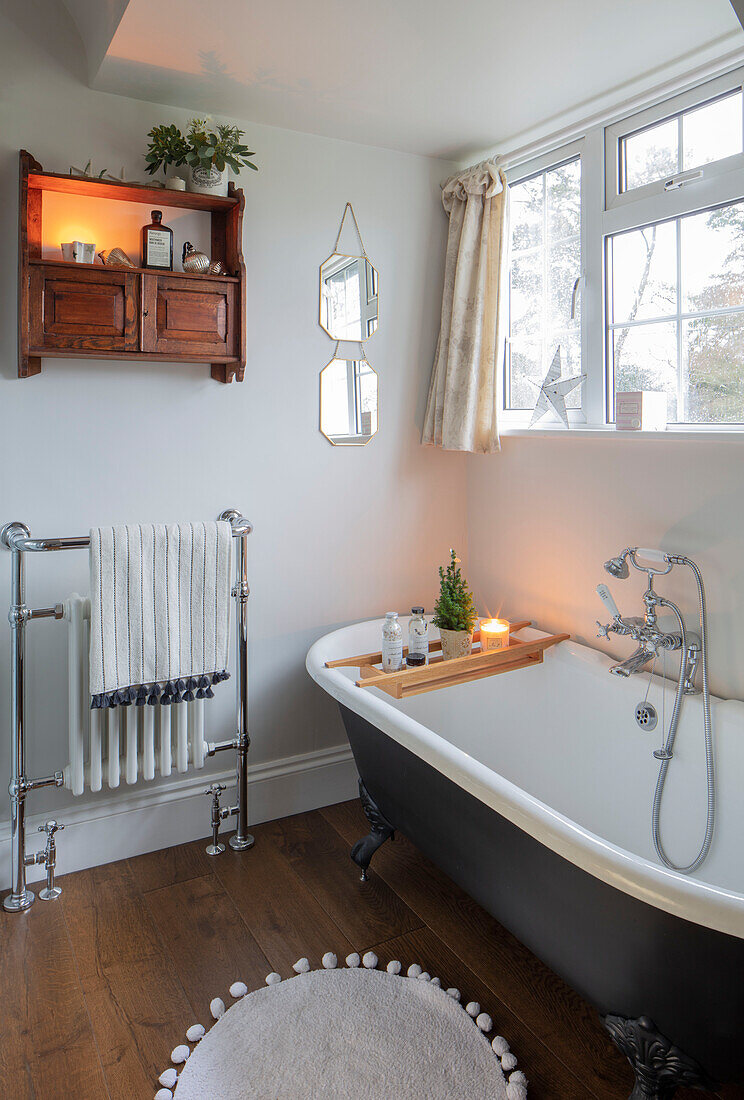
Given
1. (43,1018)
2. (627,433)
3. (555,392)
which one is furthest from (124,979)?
(555,392)

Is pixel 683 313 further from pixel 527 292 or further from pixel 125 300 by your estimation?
pixel 125 300

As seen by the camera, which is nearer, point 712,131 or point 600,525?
point 712,131

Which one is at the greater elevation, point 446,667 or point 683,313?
point 683,313

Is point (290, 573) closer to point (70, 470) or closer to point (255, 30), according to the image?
point (70, 470)

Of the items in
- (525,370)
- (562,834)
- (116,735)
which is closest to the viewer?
(562,834)

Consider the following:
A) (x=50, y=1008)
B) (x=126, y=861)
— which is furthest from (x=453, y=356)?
(x=50, y=1008)

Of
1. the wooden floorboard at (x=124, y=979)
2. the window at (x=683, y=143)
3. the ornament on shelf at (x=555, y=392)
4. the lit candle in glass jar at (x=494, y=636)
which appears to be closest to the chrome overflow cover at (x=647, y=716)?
the lit candle in glass jar at (x=494, y=636)

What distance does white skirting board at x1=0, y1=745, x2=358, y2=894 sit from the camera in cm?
235

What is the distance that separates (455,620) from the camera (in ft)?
8.16

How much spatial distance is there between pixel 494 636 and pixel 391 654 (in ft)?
1.21

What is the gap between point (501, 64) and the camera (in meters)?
2.06

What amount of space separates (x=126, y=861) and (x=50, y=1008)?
0.63 meters

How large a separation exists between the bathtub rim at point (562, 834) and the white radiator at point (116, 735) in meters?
0.47

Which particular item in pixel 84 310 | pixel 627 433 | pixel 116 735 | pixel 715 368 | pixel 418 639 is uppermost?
pixel 84 310
